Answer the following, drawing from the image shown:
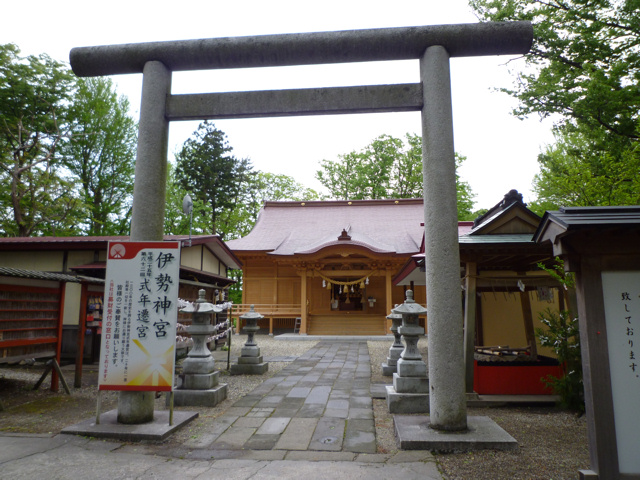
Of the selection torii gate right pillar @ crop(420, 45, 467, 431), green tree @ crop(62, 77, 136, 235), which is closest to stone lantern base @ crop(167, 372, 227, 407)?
torii gate right pillar @ crop(420, 45, 467, 431)

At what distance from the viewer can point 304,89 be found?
180 inches

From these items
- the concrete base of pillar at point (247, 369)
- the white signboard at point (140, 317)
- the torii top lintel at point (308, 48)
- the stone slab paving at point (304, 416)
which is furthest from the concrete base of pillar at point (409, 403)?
the torii top lintel at point (308, 48)

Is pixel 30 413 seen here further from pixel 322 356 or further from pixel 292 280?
pixel 292 280

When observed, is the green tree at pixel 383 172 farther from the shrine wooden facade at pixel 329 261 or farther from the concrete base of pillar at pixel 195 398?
the concrete base of pillar at pixel 195 398

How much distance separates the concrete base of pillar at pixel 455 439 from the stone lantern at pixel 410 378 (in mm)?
1037

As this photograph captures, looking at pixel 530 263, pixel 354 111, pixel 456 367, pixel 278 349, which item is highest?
pixel 354 111

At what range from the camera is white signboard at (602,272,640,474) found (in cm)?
294

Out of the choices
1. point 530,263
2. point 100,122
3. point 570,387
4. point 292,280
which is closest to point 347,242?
point 292,280

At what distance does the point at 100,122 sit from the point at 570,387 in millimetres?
20833

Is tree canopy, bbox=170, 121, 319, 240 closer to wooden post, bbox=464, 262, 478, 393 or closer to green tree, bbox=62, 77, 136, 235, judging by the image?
green tree, bbox=62, 77, 136, 235

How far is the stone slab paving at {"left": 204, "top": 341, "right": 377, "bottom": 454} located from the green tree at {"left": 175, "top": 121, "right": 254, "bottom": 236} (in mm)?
19154

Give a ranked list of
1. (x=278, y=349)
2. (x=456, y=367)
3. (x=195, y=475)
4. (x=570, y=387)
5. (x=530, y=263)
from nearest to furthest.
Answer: (x=195, y=475), (x=456, y=367), (x=570, y=387), (x=530, y=263), (x=278, y=349)

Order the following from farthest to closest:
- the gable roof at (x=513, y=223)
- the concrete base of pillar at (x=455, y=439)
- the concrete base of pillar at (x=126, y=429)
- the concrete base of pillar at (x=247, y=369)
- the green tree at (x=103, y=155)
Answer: the green tree at (x=103, y=155)
the concrete base of pillar at (x=247, y=369)
the gable roof at (x=513, y=223)
the concrete base of pillar at (x=126, y=429)
the concrete base of pillar at (x=455, y=439)

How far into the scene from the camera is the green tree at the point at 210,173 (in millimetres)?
25516
